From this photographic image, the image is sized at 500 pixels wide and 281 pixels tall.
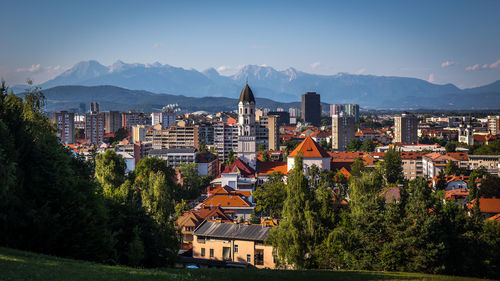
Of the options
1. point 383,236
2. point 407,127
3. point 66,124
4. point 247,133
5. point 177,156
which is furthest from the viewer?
point 407,127

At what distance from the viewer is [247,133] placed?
209 ft

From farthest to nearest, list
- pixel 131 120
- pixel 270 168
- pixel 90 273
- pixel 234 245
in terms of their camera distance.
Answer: pixel 131 120, pixel 270 168, pixel 234 245, pixel 90 273

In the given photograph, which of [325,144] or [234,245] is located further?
[325,144]

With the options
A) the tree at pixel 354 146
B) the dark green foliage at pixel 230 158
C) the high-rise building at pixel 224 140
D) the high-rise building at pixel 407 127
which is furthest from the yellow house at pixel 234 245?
the high-rise building at pixel 407 127

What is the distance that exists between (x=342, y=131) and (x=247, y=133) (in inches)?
2170

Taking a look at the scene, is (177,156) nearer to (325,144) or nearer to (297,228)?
(297,228)

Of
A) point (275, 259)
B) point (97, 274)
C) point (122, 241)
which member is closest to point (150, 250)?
point (122, 241)

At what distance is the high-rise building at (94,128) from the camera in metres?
121

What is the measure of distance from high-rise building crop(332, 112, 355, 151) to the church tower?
5329 centimetres

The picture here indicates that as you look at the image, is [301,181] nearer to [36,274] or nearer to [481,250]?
[481,250]

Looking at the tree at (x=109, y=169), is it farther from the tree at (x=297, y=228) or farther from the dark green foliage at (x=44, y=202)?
the tree at (x=297, y=228)

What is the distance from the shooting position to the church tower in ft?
208

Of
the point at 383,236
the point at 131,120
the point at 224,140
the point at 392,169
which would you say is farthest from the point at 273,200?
the point at 131,120

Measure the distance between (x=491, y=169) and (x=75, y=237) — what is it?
214 feet
